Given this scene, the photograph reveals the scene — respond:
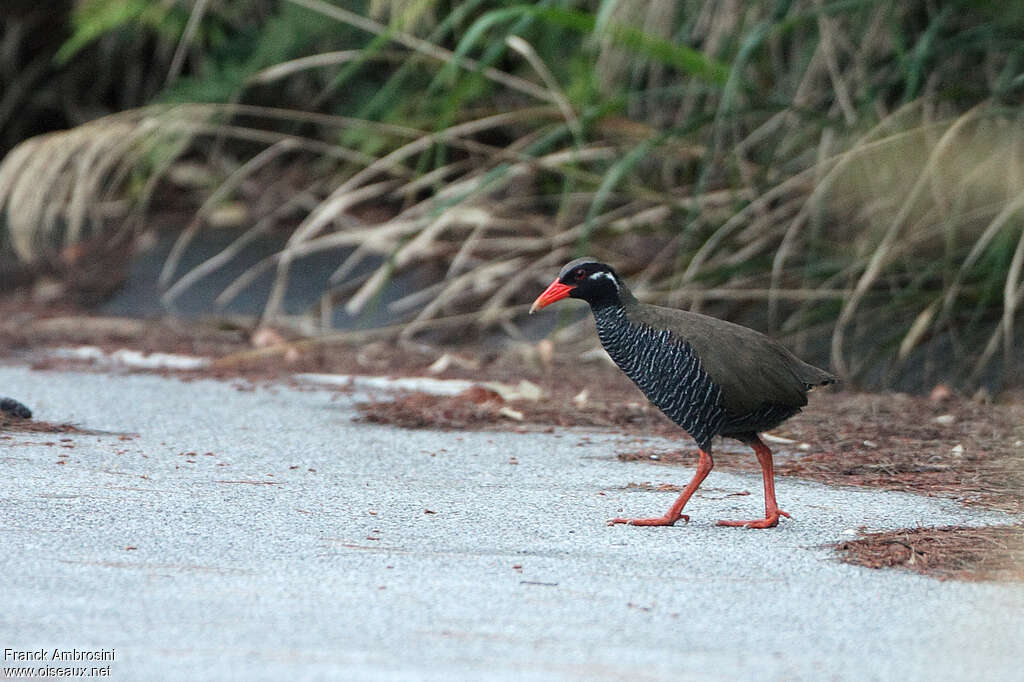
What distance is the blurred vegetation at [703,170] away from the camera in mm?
5961

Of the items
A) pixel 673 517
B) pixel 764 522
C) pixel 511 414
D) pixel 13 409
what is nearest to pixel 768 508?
pixel 764 522

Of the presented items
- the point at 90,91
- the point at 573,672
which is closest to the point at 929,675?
the point at 573,672

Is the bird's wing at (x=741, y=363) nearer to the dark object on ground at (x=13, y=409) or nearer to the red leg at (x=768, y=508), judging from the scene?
the red leg at (x=768, y=508)

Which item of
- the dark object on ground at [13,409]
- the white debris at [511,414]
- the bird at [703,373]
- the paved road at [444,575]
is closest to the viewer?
the paved road at [444,575]

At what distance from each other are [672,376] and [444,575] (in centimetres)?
99

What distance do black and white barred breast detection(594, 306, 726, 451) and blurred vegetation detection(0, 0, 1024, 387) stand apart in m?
2.15

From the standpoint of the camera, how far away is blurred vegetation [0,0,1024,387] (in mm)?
5961

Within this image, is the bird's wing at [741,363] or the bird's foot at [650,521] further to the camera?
the bird's wing at [741,363]

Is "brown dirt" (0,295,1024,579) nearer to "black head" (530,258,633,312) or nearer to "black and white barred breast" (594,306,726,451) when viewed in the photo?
"black and white barred breast" (594,306,726,451)

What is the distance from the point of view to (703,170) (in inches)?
231

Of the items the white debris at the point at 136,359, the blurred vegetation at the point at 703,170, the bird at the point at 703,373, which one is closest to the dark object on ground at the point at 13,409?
the white debris at the point at 136,359

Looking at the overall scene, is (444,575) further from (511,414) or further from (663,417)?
(663,417)

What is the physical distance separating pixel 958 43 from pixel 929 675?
456cm

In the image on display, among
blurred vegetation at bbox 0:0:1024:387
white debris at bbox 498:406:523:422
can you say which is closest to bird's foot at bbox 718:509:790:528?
white debris at bbox 498:406:523:422
